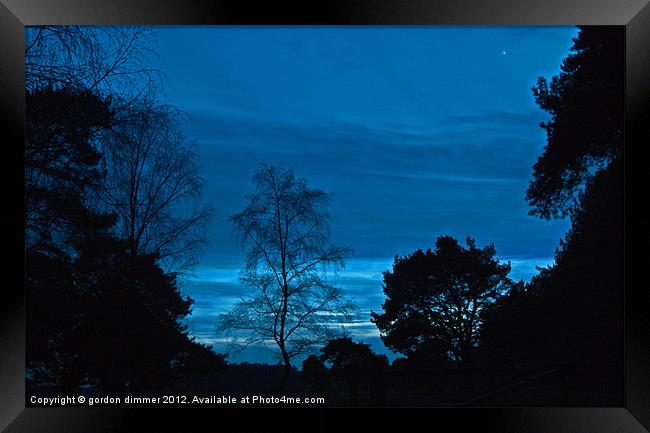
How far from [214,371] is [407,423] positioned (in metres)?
2.13

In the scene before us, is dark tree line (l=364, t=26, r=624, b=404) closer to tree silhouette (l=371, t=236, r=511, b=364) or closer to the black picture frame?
tree silhouette (l=371, t=236, r=511, b=364)

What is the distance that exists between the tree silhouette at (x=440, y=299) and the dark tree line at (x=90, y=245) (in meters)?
1.95

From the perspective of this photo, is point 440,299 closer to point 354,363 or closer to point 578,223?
point 354,363

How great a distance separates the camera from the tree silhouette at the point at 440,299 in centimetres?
588

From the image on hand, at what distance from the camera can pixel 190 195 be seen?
536cm

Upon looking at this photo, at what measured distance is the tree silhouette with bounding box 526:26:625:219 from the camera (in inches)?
229

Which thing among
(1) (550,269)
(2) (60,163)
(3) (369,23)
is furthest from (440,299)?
(2) (60,163)

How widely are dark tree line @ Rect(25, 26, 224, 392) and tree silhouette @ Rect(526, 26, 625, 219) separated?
352 centimetres

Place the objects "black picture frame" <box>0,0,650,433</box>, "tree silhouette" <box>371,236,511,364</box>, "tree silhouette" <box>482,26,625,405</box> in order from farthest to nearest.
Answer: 1. "tree silhouette" <box>371,236,511,364</box>
2. "tree silhouette" <box>482,26,625,405</box>
3. "black picture frame" <box>0,0,650,433</box>

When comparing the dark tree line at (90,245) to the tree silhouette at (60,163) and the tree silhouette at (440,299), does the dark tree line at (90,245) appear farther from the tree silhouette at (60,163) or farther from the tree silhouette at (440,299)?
the tree silhouette at (440,299)

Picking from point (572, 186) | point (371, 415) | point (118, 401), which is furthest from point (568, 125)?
point (118, 401)

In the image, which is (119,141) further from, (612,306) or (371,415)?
(612,306)

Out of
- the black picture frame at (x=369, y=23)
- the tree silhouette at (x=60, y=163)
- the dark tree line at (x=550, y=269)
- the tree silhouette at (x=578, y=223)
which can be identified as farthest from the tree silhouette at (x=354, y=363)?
the tree silhouette at (x=60, y=163)

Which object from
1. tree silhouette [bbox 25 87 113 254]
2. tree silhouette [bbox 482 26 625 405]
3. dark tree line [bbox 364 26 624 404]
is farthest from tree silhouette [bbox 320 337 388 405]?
tree silhouette [bbox 25 87 113 254]
